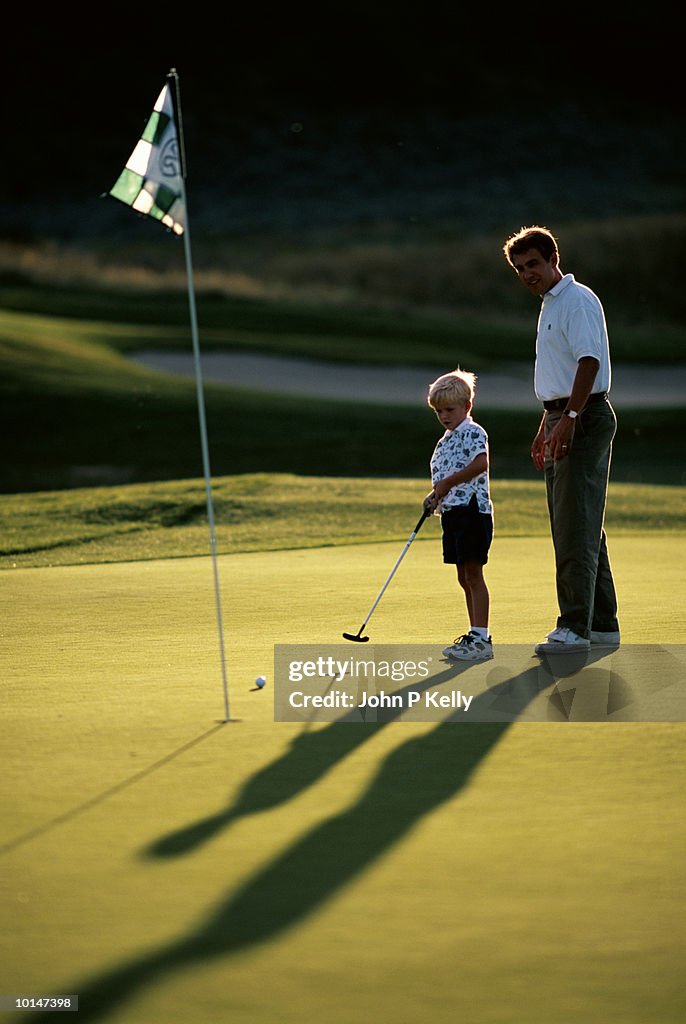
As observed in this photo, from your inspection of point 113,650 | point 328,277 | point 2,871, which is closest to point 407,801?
point 2,871

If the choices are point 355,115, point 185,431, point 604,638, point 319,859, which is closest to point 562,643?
point 604,638

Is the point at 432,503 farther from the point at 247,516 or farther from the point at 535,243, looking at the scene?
the point at 247,516

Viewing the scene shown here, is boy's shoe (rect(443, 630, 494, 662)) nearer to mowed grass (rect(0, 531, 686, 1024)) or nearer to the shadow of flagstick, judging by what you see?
mowed grass (rect(0, 531, 686, 1024))

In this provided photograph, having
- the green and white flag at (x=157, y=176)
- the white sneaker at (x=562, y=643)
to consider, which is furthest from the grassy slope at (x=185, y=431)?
the green and white flag at (x=157, y=176)

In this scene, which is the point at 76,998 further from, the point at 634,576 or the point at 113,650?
the point at 634,576

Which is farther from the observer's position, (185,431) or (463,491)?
(185,431)

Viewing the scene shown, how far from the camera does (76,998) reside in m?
2.68

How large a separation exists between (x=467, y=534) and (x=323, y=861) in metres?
2.79

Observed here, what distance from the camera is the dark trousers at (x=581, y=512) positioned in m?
5.94

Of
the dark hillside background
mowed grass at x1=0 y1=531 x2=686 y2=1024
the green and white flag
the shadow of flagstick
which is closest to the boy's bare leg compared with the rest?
mowed grass at x1=0 y1=531 x2=686 y2=1024

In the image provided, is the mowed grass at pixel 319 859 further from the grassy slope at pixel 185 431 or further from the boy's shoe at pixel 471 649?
the grassy slope at pixel 185 431

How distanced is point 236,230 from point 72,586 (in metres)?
57.7

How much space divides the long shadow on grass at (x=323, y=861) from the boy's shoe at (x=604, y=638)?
1370 mm

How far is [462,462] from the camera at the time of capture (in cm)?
604
